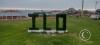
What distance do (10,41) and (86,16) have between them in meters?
7.82

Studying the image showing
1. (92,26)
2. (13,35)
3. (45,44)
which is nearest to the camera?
(45,44)

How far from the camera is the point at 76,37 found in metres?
9.86

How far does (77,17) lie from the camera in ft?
50.0

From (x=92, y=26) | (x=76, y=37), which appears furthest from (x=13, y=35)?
(x=92, y=26)

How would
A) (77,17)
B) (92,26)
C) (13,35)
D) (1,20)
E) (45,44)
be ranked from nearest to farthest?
(45,44)
(13,35)
(92,26)
(1,20)
(77,17)

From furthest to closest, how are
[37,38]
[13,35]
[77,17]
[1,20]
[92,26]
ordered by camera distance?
1. [77,17]
2. [1,20]
3. [92,26]
4. [13,35]
5. [37,38]

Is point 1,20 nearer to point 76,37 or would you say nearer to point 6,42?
point 6,42

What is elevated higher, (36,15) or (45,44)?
(36,15)

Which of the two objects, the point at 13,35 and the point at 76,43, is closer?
the point at 76,43

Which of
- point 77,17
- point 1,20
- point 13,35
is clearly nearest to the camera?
point 13,35

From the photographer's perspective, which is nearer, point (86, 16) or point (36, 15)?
point (36, 15)

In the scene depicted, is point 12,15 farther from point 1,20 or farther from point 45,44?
point 45,44

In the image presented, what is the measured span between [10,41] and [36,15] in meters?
2.00

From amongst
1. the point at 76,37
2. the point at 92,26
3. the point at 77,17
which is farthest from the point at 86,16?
the point at 76,37
